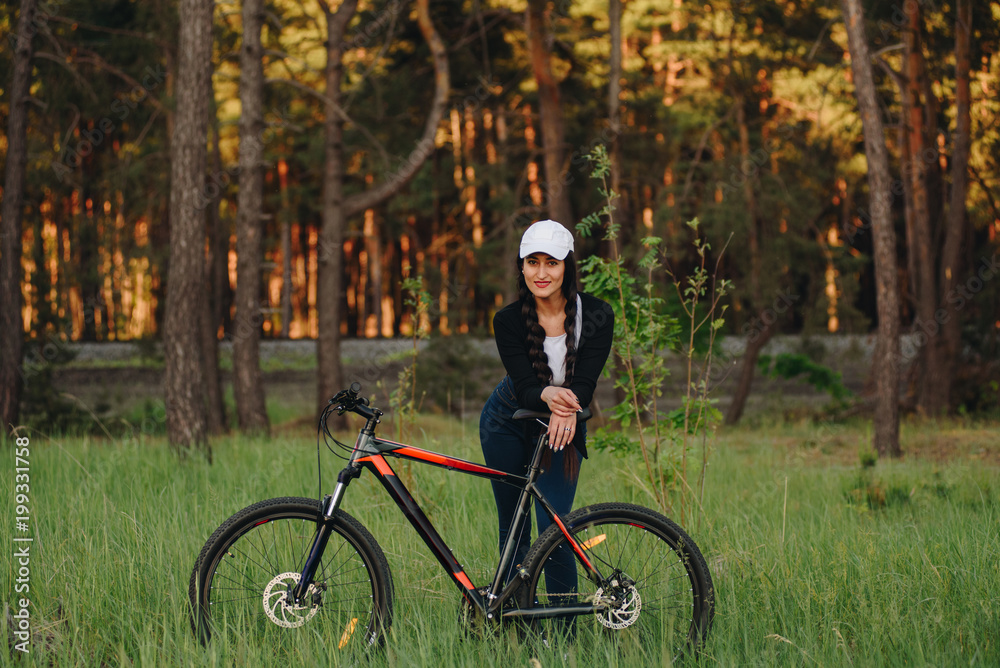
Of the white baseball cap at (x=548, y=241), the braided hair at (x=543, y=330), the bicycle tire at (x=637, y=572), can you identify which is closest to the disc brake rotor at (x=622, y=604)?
the bicycle tire at (x=637, y=572)

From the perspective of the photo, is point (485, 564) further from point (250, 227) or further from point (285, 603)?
point (250, 227)

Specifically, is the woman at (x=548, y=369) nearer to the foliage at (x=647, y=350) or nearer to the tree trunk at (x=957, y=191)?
the foliage at (x=647, y=350)

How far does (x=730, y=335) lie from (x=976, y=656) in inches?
890

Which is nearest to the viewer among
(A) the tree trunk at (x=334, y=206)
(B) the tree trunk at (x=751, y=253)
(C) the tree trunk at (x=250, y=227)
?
(C) the tree trunk at (x=250, y=227)

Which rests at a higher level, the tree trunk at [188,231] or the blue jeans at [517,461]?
the tree trunk at [188,231]

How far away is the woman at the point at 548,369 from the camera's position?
3.39 metres

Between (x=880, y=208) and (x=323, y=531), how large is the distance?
894 centimetres

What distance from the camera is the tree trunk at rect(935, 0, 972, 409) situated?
1450 centimetres

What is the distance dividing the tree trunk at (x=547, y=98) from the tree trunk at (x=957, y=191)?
6963 millimetres

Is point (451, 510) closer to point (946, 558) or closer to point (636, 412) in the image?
point (636, 412)

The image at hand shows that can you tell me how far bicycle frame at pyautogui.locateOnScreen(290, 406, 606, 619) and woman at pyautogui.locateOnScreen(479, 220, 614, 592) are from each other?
0.37 feet

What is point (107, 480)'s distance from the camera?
20.4ft

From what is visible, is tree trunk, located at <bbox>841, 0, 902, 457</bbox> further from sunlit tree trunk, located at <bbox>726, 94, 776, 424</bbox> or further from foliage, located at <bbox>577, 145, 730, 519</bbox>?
foliage, located at <bbox>577, 145, 730, 519</bbox>

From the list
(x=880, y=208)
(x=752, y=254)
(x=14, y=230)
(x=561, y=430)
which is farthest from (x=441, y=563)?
(x=752, y=254)
